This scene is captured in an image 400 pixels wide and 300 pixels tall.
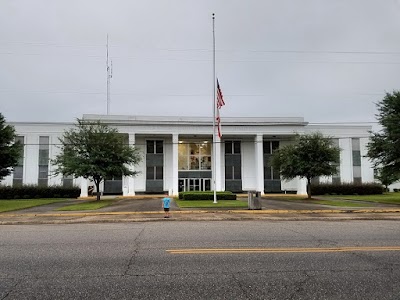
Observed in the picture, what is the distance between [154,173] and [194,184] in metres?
5.74

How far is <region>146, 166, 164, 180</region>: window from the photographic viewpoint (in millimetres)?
47406

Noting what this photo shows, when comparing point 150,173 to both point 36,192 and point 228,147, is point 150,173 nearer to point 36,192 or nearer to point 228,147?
point 228,147

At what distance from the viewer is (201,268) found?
6125mm

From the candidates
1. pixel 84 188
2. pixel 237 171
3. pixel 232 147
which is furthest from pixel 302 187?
pixel 84 188

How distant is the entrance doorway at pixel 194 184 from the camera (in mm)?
48031

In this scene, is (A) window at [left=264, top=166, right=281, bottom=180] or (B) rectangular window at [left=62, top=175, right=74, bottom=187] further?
(A) window at [left=264, top=166, right=281, bottom=180]

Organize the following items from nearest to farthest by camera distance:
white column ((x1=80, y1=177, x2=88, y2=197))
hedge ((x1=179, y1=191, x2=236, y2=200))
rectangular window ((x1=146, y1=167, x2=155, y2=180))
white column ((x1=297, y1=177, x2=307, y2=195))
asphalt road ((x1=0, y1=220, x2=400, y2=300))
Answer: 1. asphalt road ((x1=0, y1=220, x2=400, y2=300))
2. hedge ((x1=179, y1=191, x2=236, y2=200))
3. white column ((x1=80, y1=177, x2=88, y2=197))
4. white column ((x1=297, y1=177, x2=307, y2=195))
5. rectangular window ((x1=146, y1=167, x2=155, y2=180))

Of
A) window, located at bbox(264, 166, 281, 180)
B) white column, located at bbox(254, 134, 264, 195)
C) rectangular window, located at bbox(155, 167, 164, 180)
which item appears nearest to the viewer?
white column, located at bbox(254, 134, 264, 195)

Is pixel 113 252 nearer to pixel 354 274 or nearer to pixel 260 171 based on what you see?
pixel 354 274

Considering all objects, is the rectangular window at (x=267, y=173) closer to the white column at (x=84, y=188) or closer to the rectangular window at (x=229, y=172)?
the rectangular window at (x=229, y=172)

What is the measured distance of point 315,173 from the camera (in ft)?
106

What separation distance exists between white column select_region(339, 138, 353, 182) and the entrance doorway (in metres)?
20.2

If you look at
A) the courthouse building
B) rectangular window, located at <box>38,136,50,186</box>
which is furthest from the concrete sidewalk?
rectangular window, located at <box>38,136,50,186</box>

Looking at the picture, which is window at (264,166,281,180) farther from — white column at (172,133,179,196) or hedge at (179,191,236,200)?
hedge at (179,191,236,200)
